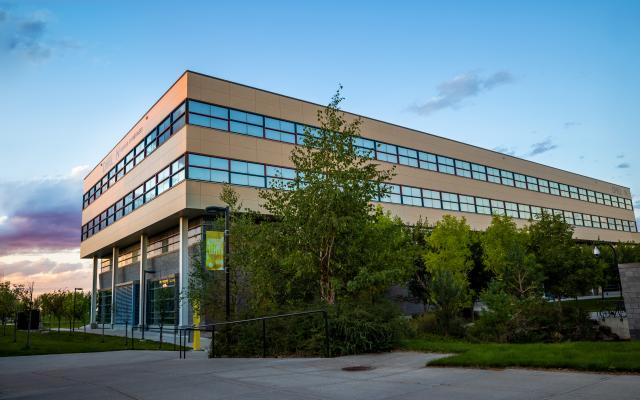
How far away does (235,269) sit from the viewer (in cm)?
2211

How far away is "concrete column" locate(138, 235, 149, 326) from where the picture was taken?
3966 centimetres

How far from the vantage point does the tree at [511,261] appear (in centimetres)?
3084

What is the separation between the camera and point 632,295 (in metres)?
19.0

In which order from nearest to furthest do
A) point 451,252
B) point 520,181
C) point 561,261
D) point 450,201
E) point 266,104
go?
1. point 451,252
2. point 266,104
3. point 561,261
4. point 450,201
5. point 520,181

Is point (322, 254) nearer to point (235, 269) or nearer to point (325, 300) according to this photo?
point (325, 300)

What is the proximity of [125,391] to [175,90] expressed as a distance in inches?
1170

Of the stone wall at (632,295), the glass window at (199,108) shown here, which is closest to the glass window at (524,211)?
the stone wall at (632,295)

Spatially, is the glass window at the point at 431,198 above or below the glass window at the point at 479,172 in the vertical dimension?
below

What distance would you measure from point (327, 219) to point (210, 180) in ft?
60.0

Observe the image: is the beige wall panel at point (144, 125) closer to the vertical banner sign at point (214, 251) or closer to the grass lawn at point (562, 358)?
the vertical banner sign at point (214, 251)

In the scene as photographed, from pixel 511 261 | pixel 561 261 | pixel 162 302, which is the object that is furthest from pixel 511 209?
pixel 162 302

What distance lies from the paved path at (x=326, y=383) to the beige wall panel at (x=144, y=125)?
83.8ft

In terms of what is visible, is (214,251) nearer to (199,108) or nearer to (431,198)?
(199,108)

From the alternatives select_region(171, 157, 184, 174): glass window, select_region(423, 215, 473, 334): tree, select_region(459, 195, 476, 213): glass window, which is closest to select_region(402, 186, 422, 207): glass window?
select_region(423, 215, 473, 334): tree
